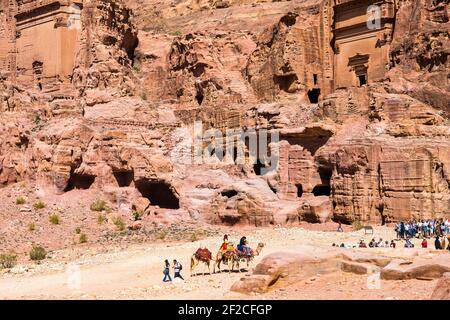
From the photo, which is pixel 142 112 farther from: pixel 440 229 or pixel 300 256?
pixel 300 256

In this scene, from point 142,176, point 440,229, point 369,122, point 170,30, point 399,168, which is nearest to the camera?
point 440,229

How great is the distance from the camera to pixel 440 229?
31031 mm

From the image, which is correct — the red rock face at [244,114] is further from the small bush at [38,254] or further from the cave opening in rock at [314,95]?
the small bush at [38,254]

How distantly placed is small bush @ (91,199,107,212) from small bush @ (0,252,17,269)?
6.45 meters

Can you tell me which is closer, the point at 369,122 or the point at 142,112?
the point at 369,122

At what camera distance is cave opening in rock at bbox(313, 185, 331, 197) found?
3953 centimetres

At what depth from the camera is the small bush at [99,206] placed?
40.0 m

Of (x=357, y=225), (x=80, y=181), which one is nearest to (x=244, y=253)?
(x=357, y=225)

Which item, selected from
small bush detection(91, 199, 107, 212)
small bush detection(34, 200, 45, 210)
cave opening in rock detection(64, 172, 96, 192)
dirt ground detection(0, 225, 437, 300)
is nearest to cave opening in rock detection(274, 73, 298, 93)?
dirt ground detection(0, 225, 437, 300)

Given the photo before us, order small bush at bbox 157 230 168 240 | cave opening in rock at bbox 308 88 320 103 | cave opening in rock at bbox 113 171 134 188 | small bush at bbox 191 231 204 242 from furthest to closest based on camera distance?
cave opening in rock at bbox 308 88 320 103, cave opening in rock at bbox 113 171 134 188, small bush at bbox 157 230 168 240, small bush at bbox 191 231 204 242

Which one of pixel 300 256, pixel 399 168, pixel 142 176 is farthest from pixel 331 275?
pixel 142 176

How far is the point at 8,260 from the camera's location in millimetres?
32719

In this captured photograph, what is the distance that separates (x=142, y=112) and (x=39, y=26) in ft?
28.4

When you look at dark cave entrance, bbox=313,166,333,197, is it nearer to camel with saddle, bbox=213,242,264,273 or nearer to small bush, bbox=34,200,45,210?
small bush, bbox=34,200,45,210
